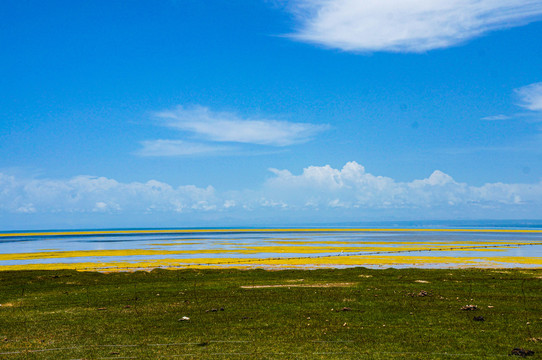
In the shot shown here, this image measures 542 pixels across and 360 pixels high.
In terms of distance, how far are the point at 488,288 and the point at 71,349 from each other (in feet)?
76.3

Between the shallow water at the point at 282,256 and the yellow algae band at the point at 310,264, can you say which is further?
the shallow water at the point at 282,256

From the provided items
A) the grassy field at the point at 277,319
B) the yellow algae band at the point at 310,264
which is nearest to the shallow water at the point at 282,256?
the yellow algae band at the point at 310,264

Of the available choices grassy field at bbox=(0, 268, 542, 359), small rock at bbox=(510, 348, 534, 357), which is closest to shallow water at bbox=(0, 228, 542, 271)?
grassy field at bbox=(0, 268, 542, 359)

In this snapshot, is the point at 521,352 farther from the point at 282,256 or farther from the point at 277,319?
the point at 282,256

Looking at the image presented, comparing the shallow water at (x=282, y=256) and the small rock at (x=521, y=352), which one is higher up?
the small rock at (x=521, y=352)

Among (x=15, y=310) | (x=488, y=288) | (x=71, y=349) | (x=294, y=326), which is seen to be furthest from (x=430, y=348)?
(x=15, y=310)

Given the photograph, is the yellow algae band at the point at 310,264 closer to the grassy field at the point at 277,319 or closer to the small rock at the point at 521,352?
the grassy field at the point at 277,319

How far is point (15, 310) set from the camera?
21391mm

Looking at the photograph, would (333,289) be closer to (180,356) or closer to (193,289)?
(193,289)

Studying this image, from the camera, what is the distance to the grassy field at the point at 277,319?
45.0ft


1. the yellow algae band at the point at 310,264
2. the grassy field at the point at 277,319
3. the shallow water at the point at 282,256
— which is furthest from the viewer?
the shallow water at the point at 282,256

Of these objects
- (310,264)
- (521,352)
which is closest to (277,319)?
(521,352)

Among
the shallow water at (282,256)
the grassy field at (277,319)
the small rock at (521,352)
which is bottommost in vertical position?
the shallow water at (282,256)

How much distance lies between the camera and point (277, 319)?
18125 millimetres
